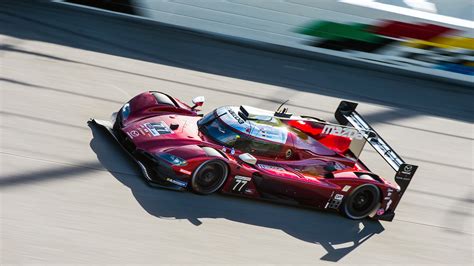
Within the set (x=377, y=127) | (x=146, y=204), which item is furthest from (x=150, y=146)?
(x=377, y=127)

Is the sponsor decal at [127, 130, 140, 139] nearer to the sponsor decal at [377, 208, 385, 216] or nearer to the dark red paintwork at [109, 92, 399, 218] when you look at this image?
the dark red paintwork at [109, 92, 399, 218]

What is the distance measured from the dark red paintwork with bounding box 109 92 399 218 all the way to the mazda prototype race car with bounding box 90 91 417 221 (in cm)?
1

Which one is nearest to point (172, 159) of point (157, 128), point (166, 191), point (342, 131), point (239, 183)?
point (166, 191)

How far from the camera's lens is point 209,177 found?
352 inches

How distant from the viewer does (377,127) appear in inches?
525

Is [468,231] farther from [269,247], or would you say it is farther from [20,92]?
[20,92]

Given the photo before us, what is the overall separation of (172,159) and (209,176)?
534mm

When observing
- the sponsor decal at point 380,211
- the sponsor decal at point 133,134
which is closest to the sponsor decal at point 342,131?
the sponsor decal at point 380,211

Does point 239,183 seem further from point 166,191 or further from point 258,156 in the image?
point 166,191

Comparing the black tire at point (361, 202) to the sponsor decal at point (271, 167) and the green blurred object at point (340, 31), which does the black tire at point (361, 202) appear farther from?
the green blurred object at point (340, 31)

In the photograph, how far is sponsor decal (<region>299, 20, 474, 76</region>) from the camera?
51.9 feet

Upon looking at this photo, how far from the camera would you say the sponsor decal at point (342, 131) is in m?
10.0

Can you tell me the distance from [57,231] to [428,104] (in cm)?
990

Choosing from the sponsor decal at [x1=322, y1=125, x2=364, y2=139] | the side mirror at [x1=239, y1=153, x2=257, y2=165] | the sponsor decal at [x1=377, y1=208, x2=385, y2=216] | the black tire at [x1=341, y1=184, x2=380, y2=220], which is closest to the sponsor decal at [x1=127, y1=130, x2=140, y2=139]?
the side mirror at [x1=239, y1=153, x2=257, y2=165]
